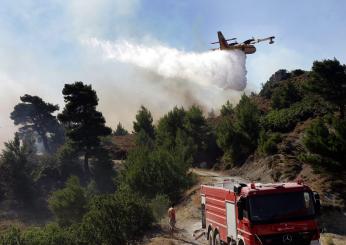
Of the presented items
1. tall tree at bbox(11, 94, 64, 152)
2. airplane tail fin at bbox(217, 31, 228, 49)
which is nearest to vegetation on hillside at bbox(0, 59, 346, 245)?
airplane tail fin at bbox(217, 31, 228, 49)

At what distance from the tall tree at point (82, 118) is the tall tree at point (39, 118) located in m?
40.9

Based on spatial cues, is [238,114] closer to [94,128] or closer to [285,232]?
[94,128]

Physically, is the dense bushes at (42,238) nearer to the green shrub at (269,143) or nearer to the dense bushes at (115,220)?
the dense bushes at (115,220)

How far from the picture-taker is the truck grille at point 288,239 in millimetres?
16406

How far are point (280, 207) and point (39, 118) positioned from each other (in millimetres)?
102523

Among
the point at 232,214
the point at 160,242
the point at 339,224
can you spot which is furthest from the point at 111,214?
the point at 339,224

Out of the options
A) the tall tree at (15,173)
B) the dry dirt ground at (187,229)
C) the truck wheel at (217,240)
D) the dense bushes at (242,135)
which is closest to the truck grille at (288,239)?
the truck wheel at (217,240)

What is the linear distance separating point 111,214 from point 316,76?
37.4m

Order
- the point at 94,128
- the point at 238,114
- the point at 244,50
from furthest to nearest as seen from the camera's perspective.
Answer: the point at 94,128 < the point at 238,114 < the point at 244,50

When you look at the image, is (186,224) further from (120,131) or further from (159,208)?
(120,131)

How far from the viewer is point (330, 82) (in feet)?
188

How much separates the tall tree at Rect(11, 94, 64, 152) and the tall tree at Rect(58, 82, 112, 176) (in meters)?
40.9

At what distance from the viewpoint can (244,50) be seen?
62.5 metres

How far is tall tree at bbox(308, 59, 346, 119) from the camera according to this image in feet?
188
